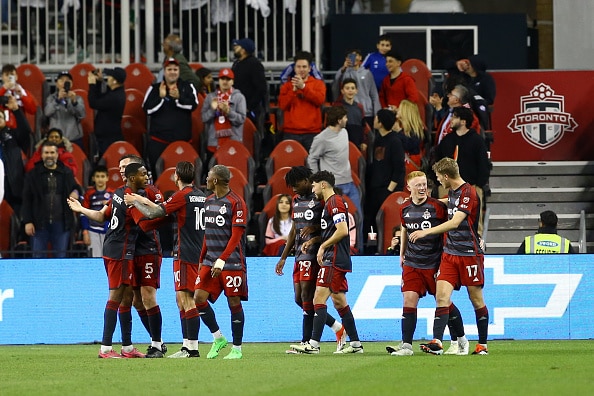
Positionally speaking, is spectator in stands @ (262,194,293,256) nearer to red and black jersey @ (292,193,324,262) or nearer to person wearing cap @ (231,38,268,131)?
person wearing cap @ (231,38,268,131)

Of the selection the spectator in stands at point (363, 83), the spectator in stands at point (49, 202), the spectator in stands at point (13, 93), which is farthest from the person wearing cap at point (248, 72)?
the spectator in stands at point (49, 202)

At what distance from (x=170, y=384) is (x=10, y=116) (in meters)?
10.8

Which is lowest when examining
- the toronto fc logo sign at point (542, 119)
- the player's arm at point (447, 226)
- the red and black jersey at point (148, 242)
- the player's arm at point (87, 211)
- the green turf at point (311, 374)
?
the green turf at point (311, 374)

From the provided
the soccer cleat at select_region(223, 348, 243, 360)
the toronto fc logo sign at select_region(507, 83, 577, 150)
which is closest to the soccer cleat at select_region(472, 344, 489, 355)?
the soccer cleat at select_region(223, 348, 243, 360)

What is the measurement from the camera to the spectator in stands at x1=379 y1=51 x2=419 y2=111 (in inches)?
817

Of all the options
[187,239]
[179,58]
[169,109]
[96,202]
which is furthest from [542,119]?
[187,239]

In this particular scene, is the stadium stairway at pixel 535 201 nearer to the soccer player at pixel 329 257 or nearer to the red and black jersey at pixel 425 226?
the soccer player at pixel 329 257

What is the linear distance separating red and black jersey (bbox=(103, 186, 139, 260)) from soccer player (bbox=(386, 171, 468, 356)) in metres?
2.81

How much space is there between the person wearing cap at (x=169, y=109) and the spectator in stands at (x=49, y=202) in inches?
77.0

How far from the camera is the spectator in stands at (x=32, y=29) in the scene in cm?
2362

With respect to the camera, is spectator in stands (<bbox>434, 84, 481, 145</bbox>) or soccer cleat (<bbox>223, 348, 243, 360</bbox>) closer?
soccer cleat (<bbox>223, 348, 243, 360</bbox>)

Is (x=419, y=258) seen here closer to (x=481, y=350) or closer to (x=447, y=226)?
(x=447, y=226)

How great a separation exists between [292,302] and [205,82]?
5268mm

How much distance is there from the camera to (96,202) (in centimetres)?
1888
